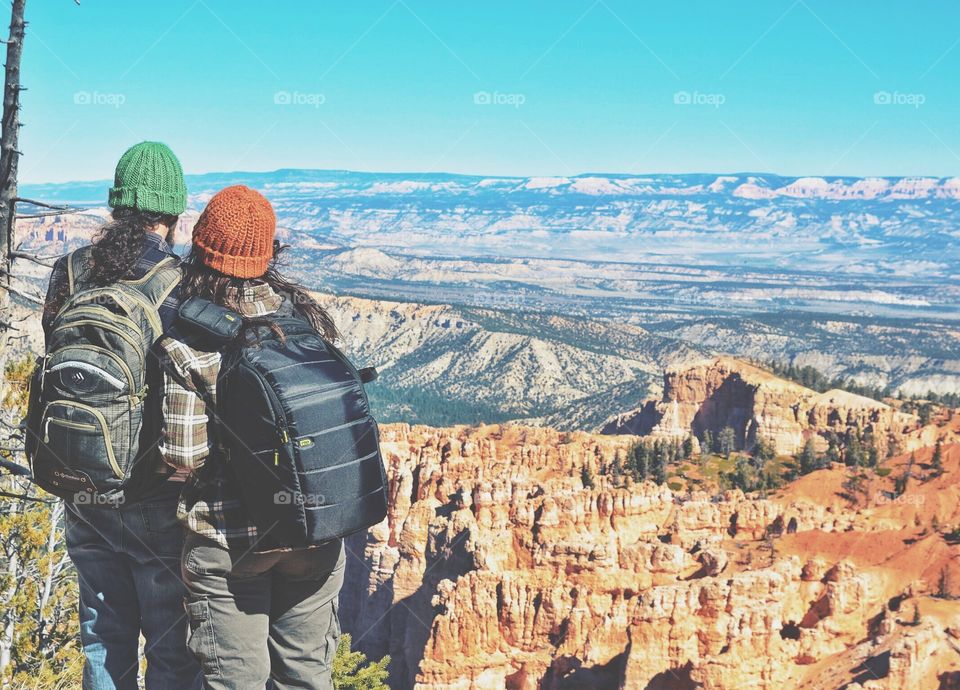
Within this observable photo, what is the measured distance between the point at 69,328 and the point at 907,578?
99.5 ft

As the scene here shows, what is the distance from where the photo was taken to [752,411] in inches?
2518

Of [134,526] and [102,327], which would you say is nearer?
[102,327]

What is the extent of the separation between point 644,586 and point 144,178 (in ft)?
87.8

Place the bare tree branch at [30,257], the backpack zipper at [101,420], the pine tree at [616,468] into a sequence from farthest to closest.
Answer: the pine tree at [616,468] < the bare tree branch at [30,257] < the backpack zipper at [101,420]

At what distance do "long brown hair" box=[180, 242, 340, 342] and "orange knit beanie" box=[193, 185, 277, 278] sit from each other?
6 cm

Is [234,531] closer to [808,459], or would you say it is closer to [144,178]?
[144,178]

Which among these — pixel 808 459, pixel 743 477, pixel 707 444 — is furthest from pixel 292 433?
pixel 707 444

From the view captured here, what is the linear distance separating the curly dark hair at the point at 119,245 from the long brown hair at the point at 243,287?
30 centimetres

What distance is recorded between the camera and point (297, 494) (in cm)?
460

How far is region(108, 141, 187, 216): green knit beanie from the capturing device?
225 inches

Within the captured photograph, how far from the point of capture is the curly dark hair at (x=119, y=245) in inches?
212

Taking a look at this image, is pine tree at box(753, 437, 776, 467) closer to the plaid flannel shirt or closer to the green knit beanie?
the green knit beanie

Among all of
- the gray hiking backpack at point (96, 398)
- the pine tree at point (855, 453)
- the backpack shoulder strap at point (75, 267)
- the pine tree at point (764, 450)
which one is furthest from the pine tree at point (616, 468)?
the gray hiking backpack at point (96, 398)

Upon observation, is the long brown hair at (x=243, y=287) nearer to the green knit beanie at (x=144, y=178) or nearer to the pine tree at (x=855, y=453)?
the green knit beanie at (x=144, y=178)
